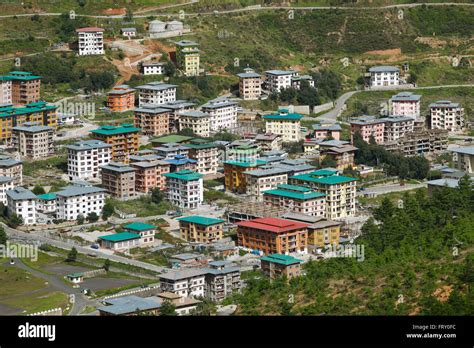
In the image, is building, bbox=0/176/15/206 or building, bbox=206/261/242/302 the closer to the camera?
building, bbox=206/261/242/302

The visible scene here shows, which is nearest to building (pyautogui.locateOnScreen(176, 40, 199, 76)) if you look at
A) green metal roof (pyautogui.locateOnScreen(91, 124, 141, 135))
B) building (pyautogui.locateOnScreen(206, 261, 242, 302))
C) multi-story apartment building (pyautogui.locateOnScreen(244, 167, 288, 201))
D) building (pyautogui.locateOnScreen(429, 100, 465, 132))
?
green metal roof (pyautogui.locateOnScreen(91, 124, 141, 135))

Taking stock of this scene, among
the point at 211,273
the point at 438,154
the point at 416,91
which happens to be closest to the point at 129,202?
the point at 211,273

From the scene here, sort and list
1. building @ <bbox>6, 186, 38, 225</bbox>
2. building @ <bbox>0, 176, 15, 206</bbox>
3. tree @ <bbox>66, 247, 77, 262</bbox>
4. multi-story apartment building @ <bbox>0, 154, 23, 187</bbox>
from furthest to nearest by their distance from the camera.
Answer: multi-story apartment building @ <bbox>0, 154, 23, 187</bbox>
building @ <bbox>0, 176, 15, 206</bbox>
building @ <bbox>6, 186, 38, 225</bbox>
tree @ <bbox>66, 247, 77, 262</bbox>

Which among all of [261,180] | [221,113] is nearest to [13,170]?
[261,180]

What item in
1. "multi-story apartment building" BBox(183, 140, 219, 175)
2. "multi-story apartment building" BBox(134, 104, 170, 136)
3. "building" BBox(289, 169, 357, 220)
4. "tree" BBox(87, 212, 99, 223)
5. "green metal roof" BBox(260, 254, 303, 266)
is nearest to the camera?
"green metal roof" BBox(260, 254, 303, 266)

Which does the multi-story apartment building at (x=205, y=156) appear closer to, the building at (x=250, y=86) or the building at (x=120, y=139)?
the building at (x=120, y=139)

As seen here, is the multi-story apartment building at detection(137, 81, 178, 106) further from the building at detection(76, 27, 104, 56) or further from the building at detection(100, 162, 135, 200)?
the building at detection(100, 162, 135, 200)

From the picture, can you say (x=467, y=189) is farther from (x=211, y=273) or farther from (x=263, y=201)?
(x=211, y=273)

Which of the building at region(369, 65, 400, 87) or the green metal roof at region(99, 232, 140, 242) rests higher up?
the building at region(369, 65, 400, 87)
